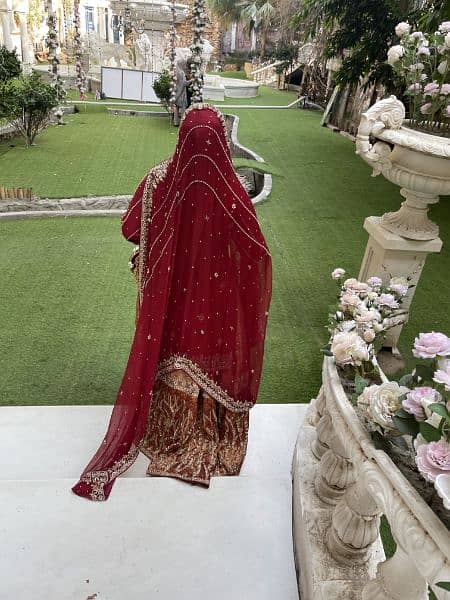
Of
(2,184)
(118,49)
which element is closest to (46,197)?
(2,184)

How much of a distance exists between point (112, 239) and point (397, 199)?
3.46 meters

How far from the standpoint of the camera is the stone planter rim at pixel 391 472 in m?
0.75

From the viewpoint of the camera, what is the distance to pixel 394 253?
8.28 feet

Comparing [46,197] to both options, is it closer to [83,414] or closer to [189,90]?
[83,414]

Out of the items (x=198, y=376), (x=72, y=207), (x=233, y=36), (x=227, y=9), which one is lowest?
(x=72, y=207)

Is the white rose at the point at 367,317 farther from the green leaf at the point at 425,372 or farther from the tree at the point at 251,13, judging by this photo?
the tree at the point at 251,13

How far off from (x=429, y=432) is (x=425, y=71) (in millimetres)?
2350

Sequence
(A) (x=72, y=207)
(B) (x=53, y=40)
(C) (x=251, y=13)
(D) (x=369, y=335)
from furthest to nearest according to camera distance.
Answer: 1. (C) (x=251, y=13)
2. (B) (x=53, y=40)
3. (A) (x=72, y=207)
4. (D) (x=369, y=335)

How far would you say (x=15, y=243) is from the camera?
13.2 ft

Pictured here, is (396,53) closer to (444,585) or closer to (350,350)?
(350,350)

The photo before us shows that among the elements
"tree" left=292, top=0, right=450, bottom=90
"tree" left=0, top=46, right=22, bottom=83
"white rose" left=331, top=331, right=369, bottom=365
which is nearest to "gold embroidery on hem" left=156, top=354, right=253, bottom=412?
"white rose" left=331, top=331, right=369, bottom=365

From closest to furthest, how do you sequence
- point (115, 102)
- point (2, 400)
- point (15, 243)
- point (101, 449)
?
point (101, 449) < point (2, 400) < point (15, 243) < point (115, 102)

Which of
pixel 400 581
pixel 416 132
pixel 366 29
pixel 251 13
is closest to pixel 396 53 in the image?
pixel 416 132

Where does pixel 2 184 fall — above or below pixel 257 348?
below
